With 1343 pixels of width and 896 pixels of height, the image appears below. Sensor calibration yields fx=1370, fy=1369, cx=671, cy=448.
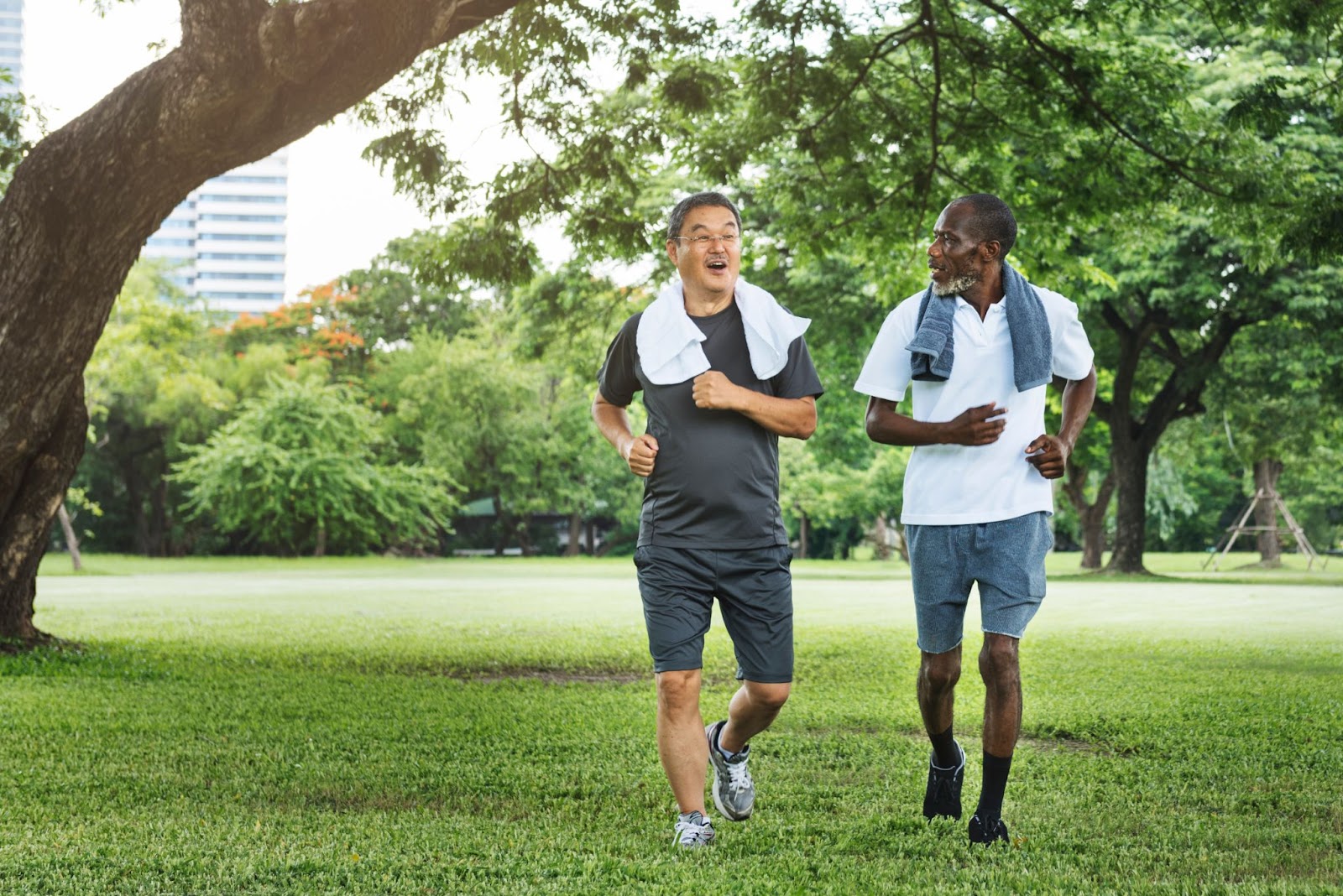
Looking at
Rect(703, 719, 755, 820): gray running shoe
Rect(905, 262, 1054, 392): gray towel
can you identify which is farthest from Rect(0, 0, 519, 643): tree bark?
Rect(703, 719, 755, 820): gray running shoe

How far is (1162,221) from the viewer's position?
1489cm

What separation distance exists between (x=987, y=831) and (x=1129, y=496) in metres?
26.6

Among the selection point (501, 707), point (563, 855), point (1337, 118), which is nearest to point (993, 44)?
point (1337, 118)

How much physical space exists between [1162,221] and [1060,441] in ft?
36.4

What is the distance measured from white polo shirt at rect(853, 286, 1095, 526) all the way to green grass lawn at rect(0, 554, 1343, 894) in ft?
3.91

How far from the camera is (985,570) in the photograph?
4828mm

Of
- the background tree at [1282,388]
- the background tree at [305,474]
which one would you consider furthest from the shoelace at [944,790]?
the background tree at [305,474]

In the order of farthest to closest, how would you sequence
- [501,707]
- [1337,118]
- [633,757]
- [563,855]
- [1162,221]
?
[1162,221]
[1337,118]
[501,707]
[633,757]
[563,855]

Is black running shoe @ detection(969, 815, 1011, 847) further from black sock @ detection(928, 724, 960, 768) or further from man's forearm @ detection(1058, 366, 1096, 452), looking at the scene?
man's forearm @ detection(1058, 366, 1096, 452)

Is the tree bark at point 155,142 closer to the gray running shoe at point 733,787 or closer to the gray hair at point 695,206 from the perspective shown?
the gray hair at point 695,206

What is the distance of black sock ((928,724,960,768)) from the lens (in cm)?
517

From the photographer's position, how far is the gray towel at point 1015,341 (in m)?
4.81

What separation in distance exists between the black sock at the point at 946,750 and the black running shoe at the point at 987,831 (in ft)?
1.31

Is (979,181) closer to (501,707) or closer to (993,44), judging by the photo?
(993,44)
